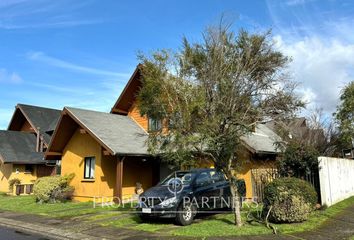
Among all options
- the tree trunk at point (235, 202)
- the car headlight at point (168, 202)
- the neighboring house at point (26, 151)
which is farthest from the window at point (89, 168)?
the tree trunk at point (235, 202)

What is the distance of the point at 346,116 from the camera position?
103 feet

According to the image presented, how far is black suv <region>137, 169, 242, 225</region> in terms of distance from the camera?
11.3 metres

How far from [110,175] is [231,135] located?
10.4 m

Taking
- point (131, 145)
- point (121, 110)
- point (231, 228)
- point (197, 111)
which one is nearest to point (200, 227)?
point (231, 228)

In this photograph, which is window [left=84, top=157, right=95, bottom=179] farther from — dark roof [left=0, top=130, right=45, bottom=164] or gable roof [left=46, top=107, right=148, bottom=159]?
dark roof [left=0, top=130, right=45, bottom=164]

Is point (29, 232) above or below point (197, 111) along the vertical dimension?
below

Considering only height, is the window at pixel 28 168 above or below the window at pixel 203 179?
above

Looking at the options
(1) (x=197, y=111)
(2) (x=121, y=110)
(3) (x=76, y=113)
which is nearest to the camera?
(1) (x=197, y=111)

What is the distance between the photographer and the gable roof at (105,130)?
17.5 m

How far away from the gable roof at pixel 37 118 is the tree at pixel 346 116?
25.1 metres

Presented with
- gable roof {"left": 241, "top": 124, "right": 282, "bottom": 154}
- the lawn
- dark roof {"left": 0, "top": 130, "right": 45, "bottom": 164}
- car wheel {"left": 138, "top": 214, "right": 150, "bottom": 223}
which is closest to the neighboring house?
dark roof {"left": 0, "top": 130, "right": 45, "bottom": 164}

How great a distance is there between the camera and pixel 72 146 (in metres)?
21.3

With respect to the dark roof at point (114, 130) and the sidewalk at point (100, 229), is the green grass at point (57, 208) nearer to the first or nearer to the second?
the sidewalk at point (100, 229)

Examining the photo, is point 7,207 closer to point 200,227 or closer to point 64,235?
point 64,235
